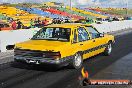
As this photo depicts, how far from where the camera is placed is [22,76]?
34.8 feet

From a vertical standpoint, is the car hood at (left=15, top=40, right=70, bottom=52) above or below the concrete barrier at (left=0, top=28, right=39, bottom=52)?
above

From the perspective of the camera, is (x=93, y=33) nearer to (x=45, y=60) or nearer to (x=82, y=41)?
(x=82, y=41)

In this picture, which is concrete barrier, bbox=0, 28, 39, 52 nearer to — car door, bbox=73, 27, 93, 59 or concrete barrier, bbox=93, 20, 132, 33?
car door, bbox=73, 27, 93, 59

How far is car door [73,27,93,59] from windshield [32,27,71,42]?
0.31m

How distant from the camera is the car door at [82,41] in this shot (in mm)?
12026

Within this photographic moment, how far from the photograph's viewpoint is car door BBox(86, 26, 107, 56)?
1341 centimetres

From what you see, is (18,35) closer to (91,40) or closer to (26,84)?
(91,40)

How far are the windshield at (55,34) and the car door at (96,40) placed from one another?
1.50m

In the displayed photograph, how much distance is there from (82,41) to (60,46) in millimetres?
1585

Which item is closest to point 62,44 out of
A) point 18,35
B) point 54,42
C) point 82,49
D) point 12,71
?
point 54,42

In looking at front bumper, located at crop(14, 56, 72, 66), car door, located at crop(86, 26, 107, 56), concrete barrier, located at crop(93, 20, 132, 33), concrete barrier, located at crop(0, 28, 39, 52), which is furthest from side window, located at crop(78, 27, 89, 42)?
concrete barrier, located at crop(93, 20, 132, 33)

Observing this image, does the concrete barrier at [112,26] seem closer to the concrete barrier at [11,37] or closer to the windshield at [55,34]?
the concrete barrier at [11,37]

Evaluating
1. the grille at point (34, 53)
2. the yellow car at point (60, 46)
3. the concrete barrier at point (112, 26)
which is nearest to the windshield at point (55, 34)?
the yellow car at point (60, 46)

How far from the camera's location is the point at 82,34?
1266 cm
